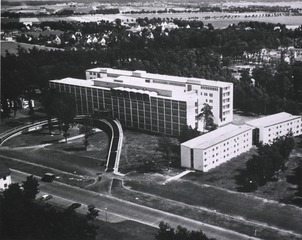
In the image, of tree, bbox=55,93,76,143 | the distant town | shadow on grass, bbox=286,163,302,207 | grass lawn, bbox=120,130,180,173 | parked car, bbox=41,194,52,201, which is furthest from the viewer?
tree, bbox=55,93,76,143

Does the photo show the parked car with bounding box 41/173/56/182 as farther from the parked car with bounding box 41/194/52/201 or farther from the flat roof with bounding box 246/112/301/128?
the flat roof with bounding box 246/112/301/128

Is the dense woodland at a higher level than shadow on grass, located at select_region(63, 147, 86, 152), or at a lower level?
higher

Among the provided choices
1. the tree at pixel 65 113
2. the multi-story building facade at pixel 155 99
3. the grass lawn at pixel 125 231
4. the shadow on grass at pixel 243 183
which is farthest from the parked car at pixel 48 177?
the shadow on grass at pixel 243 183

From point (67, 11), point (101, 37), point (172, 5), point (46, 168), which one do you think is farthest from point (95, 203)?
point (172, 5)

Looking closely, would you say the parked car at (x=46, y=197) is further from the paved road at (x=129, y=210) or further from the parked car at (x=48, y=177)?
the parked car at (x=48, y=177)

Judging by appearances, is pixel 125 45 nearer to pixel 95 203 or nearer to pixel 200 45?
pixel 200 45

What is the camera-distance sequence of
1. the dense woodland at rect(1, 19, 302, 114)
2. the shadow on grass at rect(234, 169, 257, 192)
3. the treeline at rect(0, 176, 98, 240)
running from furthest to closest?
the dense woodland at rect(1, 19, 302, 114) < the shadow on grass at rect(234, 169, 257, 192) < the treeline at rect(0, 176, 98, 240)

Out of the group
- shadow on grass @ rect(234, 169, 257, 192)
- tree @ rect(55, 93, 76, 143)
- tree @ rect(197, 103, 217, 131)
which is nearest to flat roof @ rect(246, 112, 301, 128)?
tree @ rect(197, 103, 217, 131)
